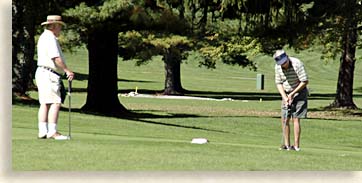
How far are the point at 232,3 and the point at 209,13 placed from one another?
104 inches

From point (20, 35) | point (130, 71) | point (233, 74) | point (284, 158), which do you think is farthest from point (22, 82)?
point (233, 74)

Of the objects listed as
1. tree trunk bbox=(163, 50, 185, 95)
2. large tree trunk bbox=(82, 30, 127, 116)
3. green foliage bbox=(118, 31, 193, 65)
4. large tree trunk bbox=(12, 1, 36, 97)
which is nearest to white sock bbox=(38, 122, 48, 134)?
large tree trunk bbox=(12, 1, 36, 97)

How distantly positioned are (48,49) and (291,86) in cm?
326

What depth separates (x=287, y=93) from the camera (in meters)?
12.2

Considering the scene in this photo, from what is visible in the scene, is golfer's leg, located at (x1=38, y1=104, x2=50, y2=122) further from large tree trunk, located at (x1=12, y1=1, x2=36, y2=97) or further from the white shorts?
large tree trunk, located at (x1=12, y1=1, x2=36, y2=97)

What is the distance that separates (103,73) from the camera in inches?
971

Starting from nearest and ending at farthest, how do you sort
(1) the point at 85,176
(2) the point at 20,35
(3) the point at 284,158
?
(1) the point at 85,176 < (3) the point at 284,158 < (2) the point at 20,35

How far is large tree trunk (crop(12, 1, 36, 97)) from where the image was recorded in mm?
22219

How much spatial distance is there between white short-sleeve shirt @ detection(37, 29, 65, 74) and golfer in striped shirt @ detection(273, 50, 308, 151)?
9.31ft

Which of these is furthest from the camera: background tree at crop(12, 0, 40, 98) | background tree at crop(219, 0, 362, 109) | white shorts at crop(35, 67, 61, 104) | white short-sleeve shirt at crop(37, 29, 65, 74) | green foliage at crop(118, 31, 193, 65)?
green foliage at crop(118, 31, 193, 65)

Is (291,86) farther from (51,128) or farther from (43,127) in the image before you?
(43,127)

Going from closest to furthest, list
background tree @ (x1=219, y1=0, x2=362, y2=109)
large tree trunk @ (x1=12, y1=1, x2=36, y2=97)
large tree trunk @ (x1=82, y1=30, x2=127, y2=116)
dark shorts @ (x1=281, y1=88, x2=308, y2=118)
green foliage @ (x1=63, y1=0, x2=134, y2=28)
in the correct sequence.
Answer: dark shorts @ (x1=281, y1=88, x2=308, y2=118), green foliage @ (x1=63, y1=0, x2=134, y2=28), large tree trunk @ (x1=12, y1=1, x2=36, y2=97), background tree @ (x1=219, y1=0, x2=362, y2=109), large tree trunk @ (x1=82, y1=30, x2=127, y2=116)

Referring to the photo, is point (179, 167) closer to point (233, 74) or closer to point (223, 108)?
point (223, 108)

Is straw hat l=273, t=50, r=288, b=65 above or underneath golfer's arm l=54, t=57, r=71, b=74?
above
